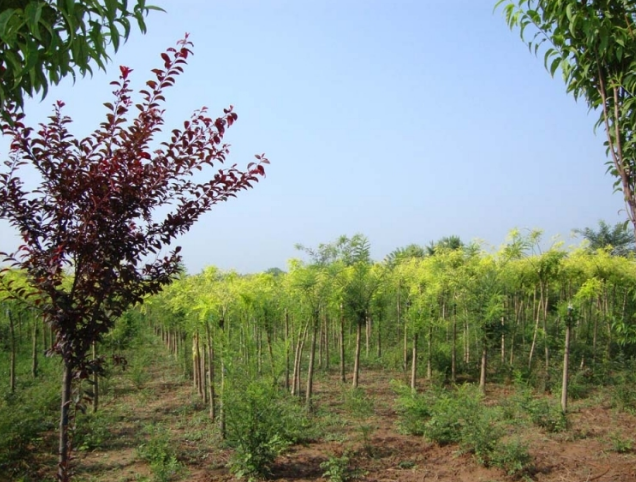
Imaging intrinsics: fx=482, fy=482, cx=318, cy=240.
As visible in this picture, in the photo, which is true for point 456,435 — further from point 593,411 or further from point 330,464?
point 593,411

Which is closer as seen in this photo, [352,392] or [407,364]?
[352,392]

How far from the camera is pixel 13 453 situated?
5.96 metres

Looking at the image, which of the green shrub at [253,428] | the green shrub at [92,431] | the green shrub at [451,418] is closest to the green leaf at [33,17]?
the green shrub at [253,428]

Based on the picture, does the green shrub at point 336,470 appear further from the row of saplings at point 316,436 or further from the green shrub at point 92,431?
the green shrub at point 92,431

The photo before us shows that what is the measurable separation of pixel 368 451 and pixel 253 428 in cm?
167

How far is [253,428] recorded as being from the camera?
18.5 ft

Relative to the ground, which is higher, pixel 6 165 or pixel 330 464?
pixel 6 165

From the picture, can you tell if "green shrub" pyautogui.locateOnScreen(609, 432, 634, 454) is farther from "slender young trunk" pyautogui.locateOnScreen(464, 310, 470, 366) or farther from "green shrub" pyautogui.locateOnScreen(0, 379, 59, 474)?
"green shrub" pyautogui.locateOnScreen(0, 379, 59, 474)

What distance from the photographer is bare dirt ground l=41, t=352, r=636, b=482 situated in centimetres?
562

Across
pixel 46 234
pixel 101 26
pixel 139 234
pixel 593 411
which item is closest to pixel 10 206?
pixel 46 234

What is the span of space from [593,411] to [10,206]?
9017 millimetres

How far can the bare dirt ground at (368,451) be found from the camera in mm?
5617

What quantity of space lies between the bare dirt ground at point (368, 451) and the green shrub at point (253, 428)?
0.25 metres

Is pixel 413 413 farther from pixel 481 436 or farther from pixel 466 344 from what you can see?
pixel 466 344
